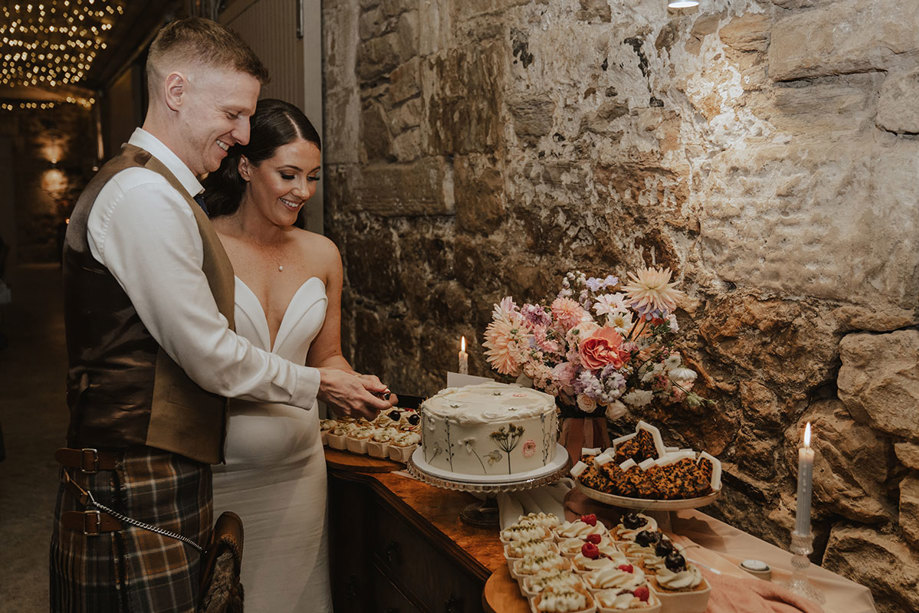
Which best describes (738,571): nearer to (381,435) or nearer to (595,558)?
(595,558)

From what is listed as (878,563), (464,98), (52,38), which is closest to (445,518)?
(878,563)

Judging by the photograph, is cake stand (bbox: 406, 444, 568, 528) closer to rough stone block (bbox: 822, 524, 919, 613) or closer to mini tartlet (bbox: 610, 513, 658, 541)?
mini tartlet (bbox: 610, 513, 658, 541)

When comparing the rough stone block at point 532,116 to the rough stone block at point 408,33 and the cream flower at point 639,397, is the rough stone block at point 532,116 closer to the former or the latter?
the rough stone block at point 408,33

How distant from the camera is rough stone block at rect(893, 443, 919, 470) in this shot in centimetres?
155

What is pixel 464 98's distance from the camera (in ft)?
9.96

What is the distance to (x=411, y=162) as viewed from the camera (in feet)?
11.4

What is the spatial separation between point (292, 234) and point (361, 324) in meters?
1.41

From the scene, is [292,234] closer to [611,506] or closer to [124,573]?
[124,573]

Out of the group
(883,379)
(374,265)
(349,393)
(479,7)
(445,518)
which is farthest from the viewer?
(374,265)

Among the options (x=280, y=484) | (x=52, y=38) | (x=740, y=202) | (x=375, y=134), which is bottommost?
(x=280, y=484)

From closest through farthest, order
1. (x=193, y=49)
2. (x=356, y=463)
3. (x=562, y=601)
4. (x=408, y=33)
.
Answer: 1. (x=562, y=601)
2. (x=193, y=49)
3. (x=356, y=463)
4. (x=408, y=33)

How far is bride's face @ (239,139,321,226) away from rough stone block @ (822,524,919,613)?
1.84 meters

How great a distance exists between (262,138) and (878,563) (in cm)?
209

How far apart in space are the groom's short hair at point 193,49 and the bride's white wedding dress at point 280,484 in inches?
30.2
